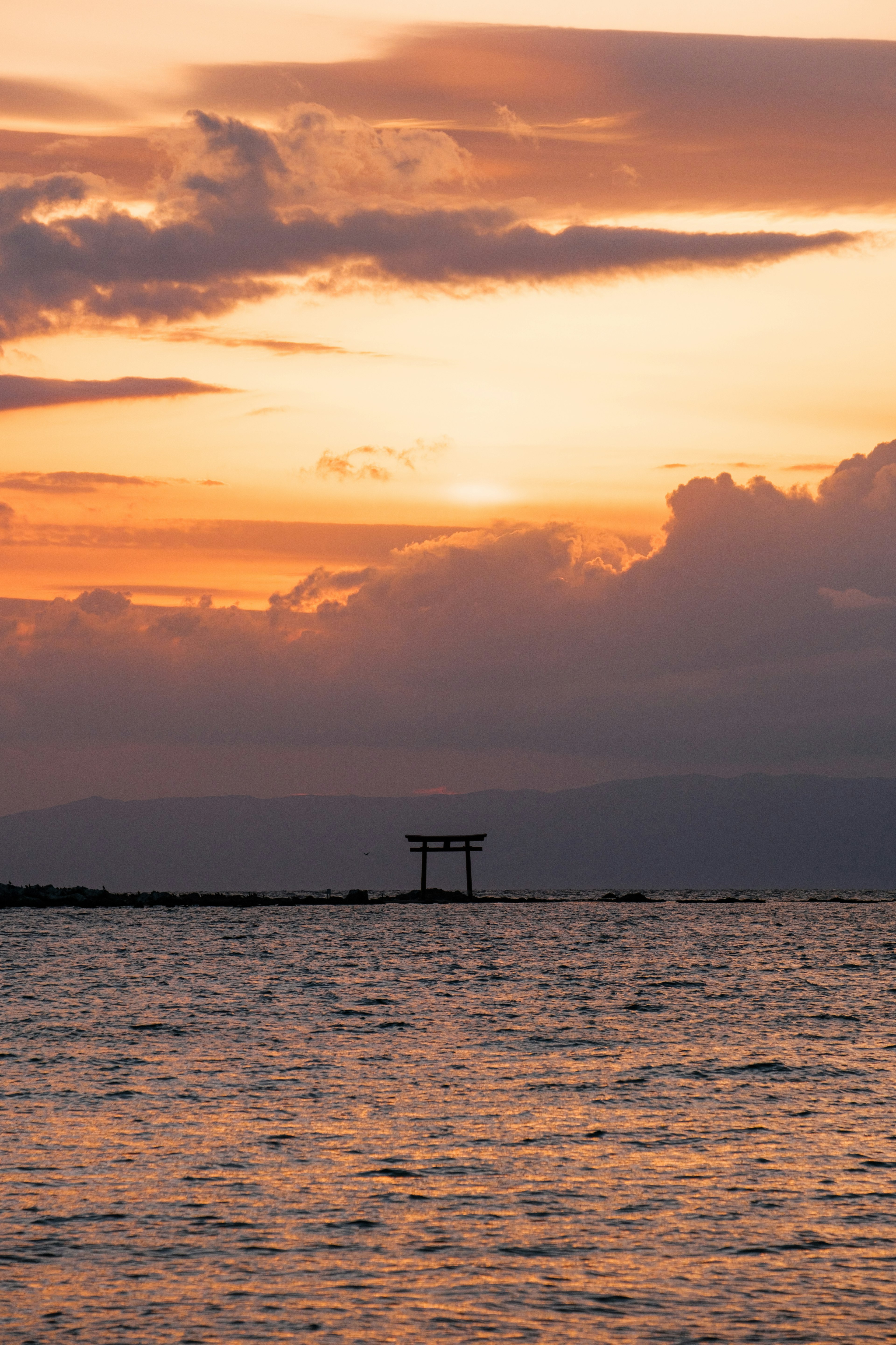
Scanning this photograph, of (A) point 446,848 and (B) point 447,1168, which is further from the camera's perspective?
(A) point 446,848

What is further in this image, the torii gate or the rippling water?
the torii gate

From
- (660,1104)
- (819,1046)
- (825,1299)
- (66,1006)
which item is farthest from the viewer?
(66,1006)

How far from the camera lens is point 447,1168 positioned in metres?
23.5

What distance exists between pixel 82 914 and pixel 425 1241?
458 ft

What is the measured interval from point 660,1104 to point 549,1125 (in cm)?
357

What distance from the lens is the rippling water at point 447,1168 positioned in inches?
627

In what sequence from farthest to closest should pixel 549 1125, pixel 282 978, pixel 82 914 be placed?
pixel 82 914
pixel 282 978
pixel 549 1125

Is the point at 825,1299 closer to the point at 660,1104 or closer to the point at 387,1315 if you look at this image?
the point at 387,1315

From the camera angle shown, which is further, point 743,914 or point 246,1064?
point 743,914

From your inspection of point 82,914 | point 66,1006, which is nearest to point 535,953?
point 66,1006

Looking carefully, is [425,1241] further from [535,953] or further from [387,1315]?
[535,953]

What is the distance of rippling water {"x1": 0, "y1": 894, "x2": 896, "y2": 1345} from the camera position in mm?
15930

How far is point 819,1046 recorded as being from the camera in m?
40.5

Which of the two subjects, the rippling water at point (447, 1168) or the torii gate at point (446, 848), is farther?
the torii gate at point (446, 848)
